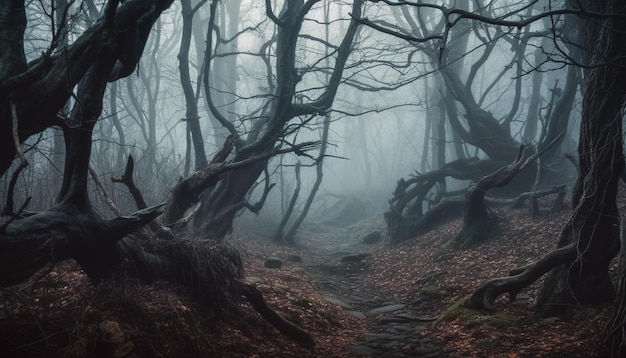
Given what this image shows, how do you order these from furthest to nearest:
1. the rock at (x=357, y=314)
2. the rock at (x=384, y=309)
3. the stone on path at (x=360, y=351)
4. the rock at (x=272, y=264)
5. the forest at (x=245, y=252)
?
the rock at (x=272, y=264), the rock at (x=384, y=309), the rock at (x=357, y=314), the stone on path at (x=360, y=351), the forest at (x=245, y=252)

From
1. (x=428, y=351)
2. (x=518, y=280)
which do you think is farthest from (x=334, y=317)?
(x=518, y=280)

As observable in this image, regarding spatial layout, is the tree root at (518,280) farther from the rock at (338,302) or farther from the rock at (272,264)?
the rock at (272,264)

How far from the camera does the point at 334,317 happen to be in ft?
21.1

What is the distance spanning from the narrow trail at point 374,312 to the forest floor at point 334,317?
0.07ft

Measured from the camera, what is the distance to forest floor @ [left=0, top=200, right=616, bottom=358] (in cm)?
314

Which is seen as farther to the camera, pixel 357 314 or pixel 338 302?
pixel 338 302

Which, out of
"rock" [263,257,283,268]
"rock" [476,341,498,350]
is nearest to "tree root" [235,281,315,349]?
"rock" [476,341,498,350]

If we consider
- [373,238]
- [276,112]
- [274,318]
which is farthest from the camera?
[373,238]

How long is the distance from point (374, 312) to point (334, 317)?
1104 millimetres

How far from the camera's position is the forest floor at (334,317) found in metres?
3.14

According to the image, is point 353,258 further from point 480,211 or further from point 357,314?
point 357,314

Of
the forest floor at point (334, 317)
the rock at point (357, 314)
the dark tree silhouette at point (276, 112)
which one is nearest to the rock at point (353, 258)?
the forest floor at point (334, 317)

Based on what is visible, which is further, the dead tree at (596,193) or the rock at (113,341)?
the dead tree at (596,193)

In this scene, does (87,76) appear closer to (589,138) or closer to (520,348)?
(520,348)
